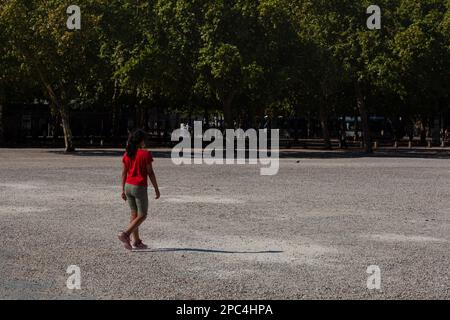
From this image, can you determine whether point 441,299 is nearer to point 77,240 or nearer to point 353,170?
point 77,240

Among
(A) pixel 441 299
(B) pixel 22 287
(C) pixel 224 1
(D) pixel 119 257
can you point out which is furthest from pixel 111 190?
(C) pixel 224 1

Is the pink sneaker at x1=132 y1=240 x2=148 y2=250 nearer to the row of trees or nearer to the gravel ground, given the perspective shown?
the gravel ground

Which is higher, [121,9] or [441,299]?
[121,9]

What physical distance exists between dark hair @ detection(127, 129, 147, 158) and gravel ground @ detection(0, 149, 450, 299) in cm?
151

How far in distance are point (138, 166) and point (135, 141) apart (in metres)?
0.39

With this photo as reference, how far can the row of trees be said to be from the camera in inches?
1665

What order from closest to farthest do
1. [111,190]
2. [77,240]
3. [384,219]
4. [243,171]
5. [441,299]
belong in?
[441,299] < [77,240] < [384,219] < [111,190] < [243,171]

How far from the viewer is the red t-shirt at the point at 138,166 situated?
35.4 feet

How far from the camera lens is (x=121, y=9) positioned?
4756cm

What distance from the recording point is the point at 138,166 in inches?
426

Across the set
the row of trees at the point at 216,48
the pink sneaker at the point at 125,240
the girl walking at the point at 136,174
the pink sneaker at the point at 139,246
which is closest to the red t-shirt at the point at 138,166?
the girl walking at the point at 136,174

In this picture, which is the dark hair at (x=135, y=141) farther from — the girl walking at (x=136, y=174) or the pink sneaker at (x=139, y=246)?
the pink sneaker at (x=139, y=246)

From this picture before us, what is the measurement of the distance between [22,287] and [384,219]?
8417mm

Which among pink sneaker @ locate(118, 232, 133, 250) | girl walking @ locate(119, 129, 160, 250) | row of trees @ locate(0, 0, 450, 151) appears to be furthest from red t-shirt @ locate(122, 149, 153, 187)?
row of trees @ locate(0, 0, 450, 151)
